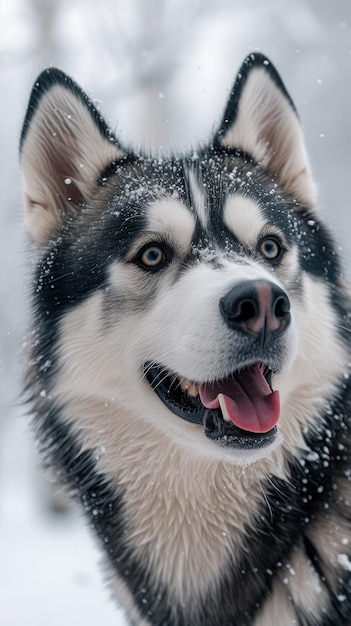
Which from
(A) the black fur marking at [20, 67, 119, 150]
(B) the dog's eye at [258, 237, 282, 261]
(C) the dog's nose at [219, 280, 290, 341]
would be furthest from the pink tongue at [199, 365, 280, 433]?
(A) the black fur marking at [20, 67, 119, 150]

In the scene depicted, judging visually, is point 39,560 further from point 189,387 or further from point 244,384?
point 244,384

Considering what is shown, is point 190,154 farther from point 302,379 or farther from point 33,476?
point 33,476

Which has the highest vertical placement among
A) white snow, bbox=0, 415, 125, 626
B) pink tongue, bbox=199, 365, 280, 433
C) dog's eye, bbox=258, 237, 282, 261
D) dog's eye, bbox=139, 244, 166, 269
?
dog's eye, bbox=258, 237, 282, 261

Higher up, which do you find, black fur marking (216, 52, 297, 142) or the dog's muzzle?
black fur marking (216, 52, 297, 142)

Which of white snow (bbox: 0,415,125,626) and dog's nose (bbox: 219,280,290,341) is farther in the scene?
white snow (bbox: 0,415,125,626)

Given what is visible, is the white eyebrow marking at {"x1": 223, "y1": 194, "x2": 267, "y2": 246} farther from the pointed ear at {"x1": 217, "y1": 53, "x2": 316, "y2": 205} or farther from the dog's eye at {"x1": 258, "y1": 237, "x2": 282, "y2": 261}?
the pointed ear at {"x1": 217, "y1": 53, "x2": 316, "y2": 205}

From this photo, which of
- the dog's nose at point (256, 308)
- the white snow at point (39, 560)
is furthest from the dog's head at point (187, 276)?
the white snow at point (39, 560)
